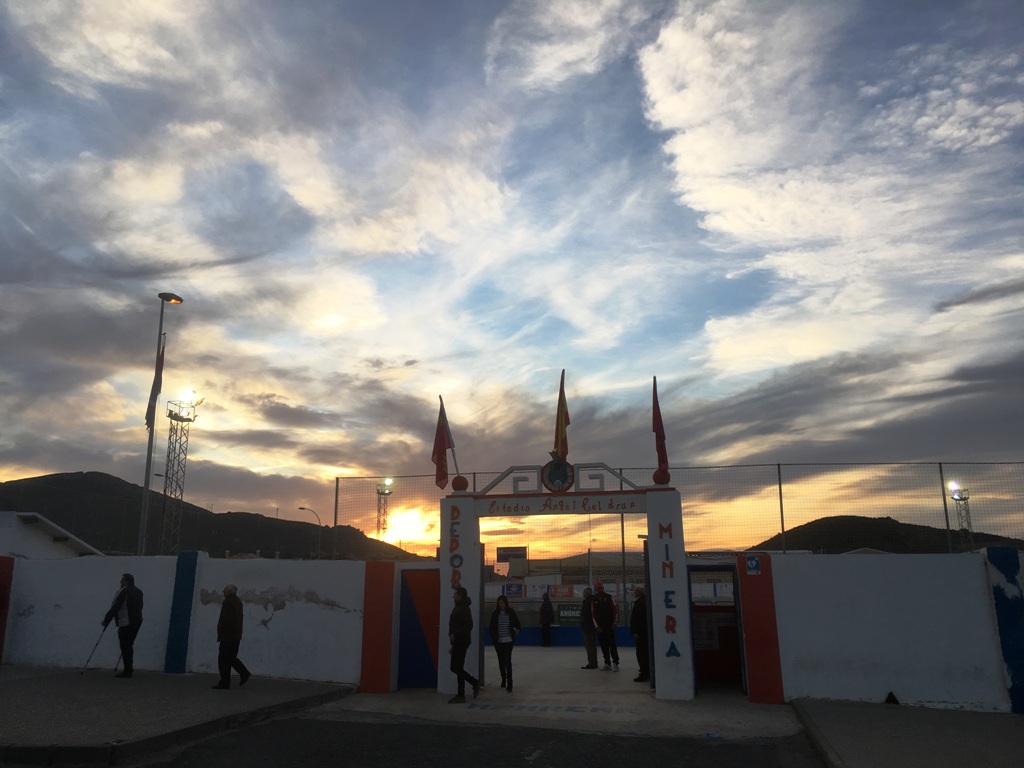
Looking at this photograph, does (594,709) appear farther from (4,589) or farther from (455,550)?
(4,589)

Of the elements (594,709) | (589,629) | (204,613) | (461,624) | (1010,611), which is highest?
(1010,611)

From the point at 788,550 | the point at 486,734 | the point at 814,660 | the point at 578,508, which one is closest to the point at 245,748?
the point at 486,734

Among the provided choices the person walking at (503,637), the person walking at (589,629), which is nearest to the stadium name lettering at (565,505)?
the person walking at (503,637)

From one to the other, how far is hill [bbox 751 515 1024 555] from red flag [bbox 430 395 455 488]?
689 cm

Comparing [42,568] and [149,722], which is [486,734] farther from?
[42,568]

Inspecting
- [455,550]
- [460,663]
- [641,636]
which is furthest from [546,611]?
[460,663]

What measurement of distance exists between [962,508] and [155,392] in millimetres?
20242

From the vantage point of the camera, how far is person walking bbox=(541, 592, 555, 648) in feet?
83.3

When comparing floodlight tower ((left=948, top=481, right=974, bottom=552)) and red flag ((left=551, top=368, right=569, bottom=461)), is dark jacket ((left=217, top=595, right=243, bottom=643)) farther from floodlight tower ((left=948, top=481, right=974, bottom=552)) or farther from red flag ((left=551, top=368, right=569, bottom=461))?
floodlight tower ((left=948, top=481, right=974, bottom=552))

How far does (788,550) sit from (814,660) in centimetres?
438

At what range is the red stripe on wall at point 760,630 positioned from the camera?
13195 millimetres

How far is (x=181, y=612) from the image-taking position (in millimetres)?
15531

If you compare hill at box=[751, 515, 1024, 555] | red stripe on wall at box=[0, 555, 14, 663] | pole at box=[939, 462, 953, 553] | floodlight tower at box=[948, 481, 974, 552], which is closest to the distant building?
red stripe on wall at box=[0, 555, 14, 663]

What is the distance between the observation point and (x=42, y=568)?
17125 millimetres
